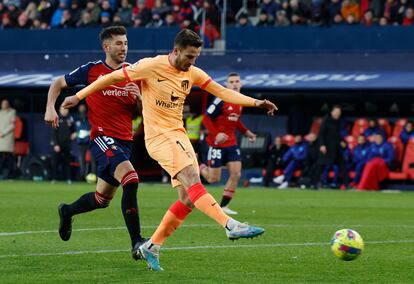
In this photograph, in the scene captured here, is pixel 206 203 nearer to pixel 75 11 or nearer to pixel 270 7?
pixel 270 7

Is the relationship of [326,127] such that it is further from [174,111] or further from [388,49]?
[174,111]

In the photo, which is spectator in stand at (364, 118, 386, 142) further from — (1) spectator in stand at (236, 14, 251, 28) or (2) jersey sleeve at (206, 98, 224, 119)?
(2) jersey sleeve at (206, 98, 224, 119)

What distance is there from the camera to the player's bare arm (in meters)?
10.5

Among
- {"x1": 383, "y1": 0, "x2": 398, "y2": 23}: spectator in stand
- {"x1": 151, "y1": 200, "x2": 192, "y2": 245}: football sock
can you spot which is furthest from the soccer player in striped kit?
{"x1": 383, "y1": 0, "x2": 398, "y2": 23}: spectator in stand

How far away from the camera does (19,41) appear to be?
1334 inches

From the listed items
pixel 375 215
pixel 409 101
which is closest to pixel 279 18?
pixel 409 101

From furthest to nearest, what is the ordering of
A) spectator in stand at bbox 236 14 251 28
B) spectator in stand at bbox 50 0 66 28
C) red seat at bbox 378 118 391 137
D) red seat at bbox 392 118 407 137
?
spectator in stand at bbox 50 0 66 28
spectator in stand at bbox 236 14 251 28
red seat at bbox 378 118 391 137
red seat at bbox 392 118 407 137

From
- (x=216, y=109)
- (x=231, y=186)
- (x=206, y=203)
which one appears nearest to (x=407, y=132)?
(x=216, y=109)

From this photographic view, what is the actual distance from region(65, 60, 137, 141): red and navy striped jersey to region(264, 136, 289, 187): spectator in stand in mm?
18037

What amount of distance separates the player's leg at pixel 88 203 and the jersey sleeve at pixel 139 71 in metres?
1.45

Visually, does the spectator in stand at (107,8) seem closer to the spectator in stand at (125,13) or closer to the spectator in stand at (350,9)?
the spectator in stand at (125,13)

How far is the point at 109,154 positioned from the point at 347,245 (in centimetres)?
257

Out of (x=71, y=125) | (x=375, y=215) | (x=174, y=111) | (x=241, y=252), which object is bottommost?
(x=71, y=125)

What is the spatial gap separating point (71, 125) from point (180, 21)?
4.26m
